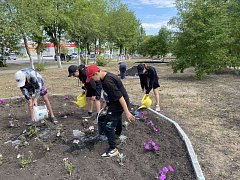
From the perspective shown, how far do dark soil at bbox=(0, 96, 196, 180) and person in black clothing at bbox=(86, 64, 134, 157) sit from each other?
0.30m

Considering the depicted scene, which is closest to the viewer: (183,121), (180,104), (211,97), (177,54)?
(183,121)

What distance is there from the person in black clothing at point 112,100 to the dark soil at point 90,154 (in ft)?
0.98

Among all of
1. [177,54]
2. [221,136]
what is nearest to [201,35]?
[177,54]

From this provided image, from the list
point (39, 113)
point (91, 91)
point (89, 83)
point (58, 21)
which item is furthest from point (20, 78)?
point (58, 21)

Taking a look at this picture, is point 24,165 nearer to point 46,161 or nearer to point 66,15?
point 46,161

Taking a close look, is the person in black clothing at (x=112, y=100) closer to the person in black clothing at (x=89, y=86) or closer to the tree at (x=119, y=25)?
the person in black clothing at (x=89, y=86)

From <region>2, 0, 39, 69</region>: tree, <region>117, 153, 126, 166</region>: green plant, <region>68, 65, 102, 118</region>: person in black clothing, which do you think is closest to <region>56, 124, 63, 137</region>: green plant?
<region>68, 65, 102, 118</region>: person in black clothing

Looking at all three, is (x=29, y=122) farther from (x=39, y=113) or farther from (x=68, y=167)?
(x=68, y=167)

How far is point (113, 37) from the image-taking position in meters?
35.3

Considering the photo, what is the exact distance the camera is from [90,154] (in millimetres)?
4027

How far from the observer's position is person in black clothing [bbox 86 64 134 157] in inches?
145

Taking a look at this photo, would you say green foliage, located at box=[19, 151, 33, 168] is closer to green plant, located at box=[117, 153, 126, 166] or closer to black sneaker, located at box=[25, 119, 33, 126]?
green plant, located at box=[117, 153, 126, 166]

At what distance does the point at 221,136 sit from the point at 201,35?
30.1 feet

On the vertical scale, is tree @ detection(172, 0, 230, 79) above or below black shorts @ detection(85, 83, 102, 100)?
above
